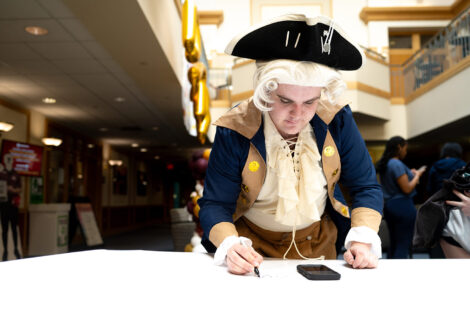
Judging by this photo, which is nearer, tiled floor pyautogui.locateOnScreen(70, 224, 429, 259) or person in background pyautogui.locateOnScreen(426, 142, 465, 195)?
person in background pyautogui.locateOnScreen(426, 142, 465, 195)

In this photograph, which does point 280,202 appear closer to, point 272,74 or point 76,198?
point 272,74

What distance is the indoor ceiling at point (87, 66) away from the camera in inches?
147

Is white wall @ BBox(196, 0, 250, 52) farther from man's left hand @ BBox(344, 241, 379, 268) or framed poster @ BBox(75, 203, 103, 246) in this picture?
man's left hand @ BBox(344, 241, 379, 268)

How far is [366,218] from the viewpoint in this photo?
129 cm

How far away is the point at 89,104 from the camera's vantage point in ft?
23.7

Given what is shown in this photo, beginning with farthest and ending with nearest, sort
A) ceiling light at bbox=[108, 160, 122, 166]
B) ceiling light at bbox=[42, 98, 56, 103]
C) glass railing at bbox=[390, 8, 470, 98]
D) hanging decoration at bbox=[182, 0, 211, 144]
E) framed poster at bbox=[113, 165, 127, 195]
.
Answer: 1. framed poster at bbox=[113, 165, 127, 195]
2. ceiling light at bbox=[108, 160, 122, 166]
3. glass railing at bbox=[390, 8, 470, 98]
4. ceiling light at bbox=[42, 98, 56, 103]
5. hanging decoration at bbox=[182, 0, 211, 144]

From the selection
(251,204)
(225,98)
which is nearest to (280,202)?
(251,204)

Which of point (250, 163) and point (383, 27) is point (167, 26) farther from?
point (383, 27)

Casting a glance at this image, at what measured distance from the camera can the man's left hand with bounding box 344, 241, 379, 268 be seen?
1.14 meters

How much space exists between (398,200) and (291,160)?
277 centimetres

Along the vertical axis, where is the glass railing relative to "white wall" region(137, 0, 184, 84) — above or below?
above

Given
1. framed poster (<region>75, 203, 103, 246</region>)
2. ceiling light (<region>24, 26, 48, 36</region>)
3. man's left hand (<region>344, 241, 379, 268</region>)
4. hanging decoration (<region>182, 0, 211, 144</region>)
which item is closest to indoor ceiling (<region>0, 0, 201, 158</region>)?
ceiling light (<region>24, 26, 48, 36</region>)

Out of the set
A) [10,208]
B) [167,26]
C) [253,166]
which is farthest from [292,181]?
[10,208]

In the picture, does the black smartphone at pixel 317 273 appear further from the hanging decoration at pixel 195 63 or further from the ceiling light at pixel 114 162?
the ceiling light at pixel 114 162
